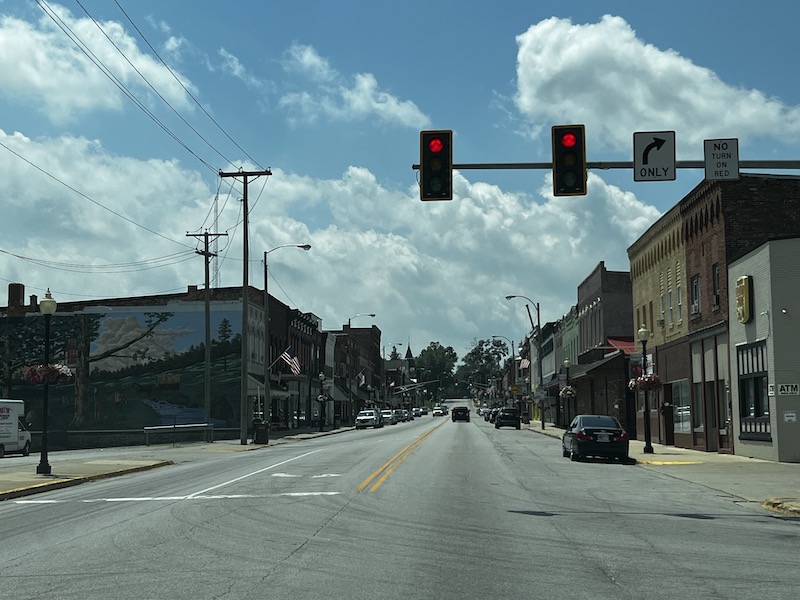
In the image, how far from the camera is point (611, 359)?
49.3 metres

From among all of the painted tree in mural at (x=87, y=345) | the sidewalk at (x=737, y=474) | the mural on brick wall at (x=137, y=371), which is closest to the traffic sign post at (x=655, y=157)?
the sidewalk at (x=737, y=474)

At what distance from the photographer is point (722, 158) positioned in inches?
648

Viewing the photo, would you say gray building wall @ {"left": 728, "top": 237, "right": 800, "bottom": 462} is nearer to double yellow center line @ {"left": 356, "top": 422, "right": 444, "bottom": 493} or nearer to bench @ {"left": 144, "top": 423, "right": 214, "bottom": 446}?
double yellow center line @ {"left": 356, "top": 422, "right": 444, "bottom": 493}

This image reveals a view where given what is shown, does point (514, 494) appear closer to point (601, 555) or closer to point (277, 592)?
point (601, 555)

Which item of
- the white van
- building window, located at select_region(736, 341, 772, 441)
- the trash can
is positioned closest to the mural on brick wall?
the trash can

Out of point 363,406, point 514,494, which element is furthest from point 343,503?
point 363,406

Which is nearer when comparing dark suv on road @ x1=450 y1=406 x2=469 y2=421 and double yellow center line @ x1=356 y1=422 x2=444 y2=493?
double yellow center line @ x1=356 y1=422 x2=444 y2=493

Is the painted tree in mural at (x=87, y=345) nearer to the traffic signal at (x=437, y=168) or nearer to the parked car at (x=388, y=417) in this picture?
the parked car at (x=388, y=417)

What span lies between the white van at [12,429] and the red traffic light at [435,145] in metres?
29.7

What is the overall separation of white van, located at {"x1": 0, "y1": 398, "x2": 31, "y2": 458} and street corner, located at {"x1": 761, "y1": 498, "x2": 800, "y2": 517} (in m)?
32.2

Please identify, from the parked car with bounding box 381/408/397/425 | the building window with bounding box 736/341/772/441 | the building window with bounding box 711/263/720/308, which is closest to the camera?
the building window with bounding box 736/341/772/441

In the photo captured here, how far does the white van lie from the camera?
131 feet

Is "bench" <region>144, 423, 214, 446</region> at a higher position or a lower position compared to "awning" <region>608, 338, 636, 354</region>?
lower

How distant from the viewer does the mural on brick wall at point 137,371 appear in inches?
2554
